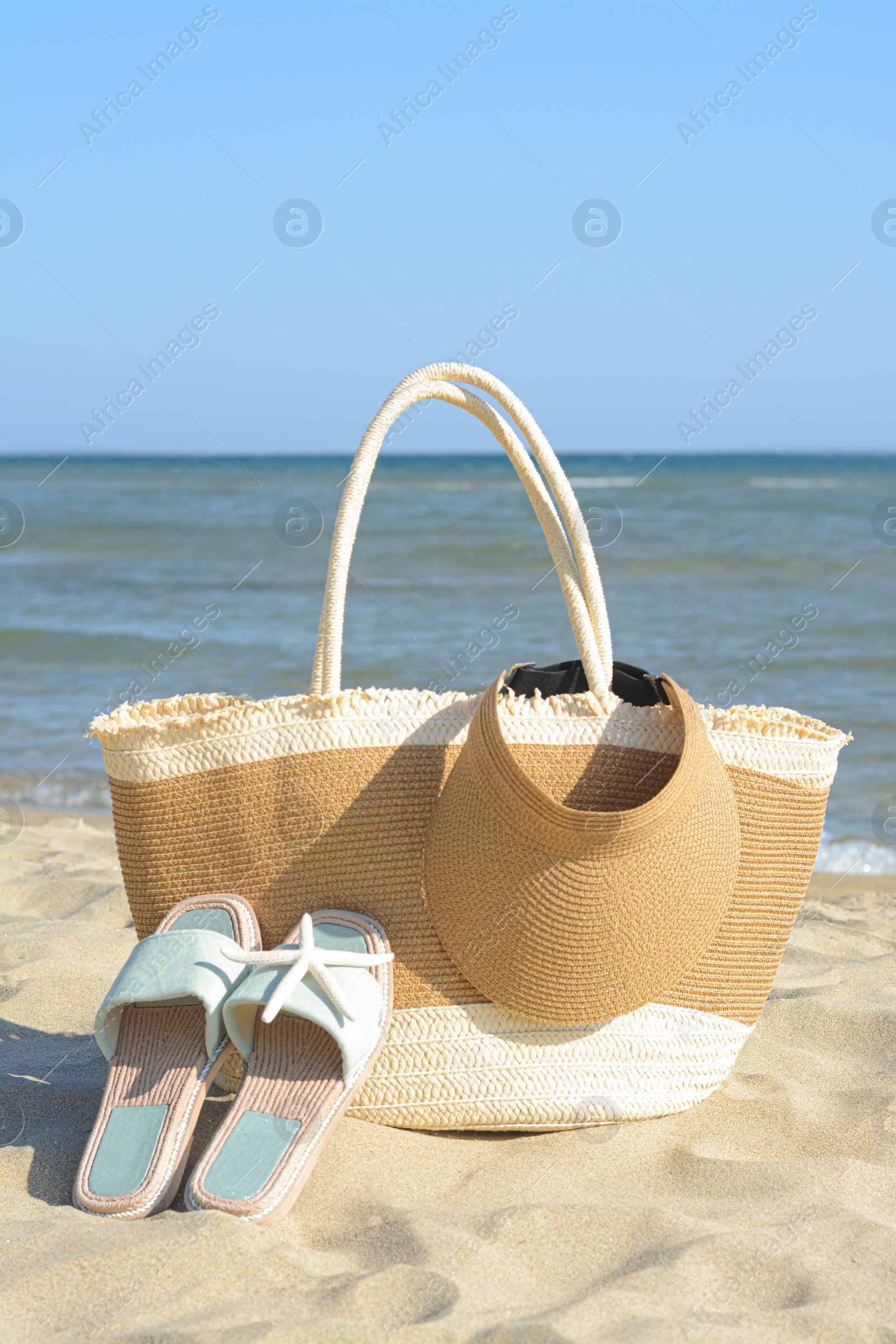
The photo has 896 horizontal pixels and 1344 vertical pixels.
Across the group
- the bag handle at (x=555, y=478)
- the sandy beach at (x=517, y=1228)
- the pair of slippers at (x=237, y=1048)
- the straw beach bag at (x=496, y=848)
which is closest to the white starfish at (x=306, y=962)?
the pair of slippers at (x=237, y=1048)

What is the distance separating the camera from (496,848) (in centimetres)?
168

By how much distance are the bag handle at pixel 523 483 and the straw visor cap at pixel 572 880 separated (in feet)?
0.72

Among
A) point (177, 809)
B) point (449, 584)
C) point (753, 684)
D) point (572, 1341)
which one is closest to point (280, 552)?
point (449, 584)

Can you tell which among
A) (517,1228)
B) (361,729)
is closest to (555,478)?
(361,729)

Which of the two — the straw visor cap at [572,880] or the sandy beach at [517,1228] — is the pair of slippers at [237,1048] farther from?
the straw visor cap at [572,880]

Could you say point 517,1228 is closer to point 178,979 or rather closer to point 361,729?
point 178,979

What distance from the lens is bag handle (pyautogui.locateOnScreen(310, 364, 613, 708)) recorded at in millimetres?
1851

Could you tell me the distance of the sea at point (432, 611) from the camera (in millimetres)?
5090

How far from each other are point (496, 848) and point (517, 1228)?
21.2 inches

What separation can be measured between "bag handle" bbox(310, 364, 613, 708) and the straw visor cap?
22 cm

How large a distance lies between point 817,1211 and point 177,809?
3.98 ft

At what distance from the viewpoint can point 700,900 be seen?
1756 mm

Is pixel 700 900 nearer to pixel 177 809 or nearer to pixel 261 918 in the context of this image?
pixel 261 918

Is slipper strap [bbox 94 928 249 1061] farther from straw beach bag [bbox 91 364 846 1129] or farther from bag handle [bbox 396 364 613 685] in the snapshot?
bag handle [bbox 396 364 613 685]
